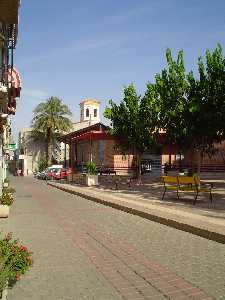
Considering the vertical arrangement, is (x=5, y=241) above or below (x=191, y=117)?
below

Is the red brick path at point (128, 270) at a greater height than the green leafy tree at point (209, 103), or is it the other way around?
the green leafy tree at point (209, 103)

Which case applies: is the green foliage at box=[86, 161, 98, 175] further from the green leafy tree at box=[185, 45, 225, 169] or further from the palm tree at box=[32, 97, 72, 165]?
the palm tree at box=[32, 97, 72, 165]

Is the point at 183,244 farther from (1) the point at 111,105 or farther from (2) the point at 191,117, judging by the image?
(1) the point at 111,105

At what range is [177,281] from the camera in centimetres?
609

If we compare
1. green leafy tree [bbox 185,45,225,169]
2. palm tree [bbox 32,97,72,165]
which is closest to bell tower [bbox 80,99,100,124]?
palm tree [bbox 32,97,72,165]

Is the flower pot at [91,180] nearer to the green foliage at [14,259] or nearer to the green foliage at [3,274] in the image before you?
the green foliage at [14,259]

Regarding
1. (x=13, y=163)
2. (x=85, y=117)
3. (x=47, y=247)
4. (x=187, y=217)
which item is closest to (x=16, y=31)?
(x=187, y=217)

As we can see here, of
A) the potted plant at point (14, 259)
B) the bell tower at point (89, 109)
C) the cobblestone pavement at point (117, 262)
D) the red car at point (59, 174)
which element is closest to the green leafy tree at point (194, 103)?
the cobblestone pavement at point (117, 262)

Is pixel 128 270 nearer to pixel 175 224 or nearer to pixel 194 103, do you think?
pixel 175 224

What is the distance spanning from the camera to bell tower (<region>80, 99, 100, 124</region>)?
99062mm

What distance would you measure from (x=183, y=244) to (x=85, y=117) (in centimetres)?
9112

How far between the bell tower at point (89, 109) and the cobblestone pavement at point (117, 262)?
286 feet

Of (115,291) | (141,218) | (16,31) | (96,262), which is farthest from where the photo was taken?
(16,31)

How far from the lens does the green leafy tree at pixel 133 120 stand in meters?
33.2
